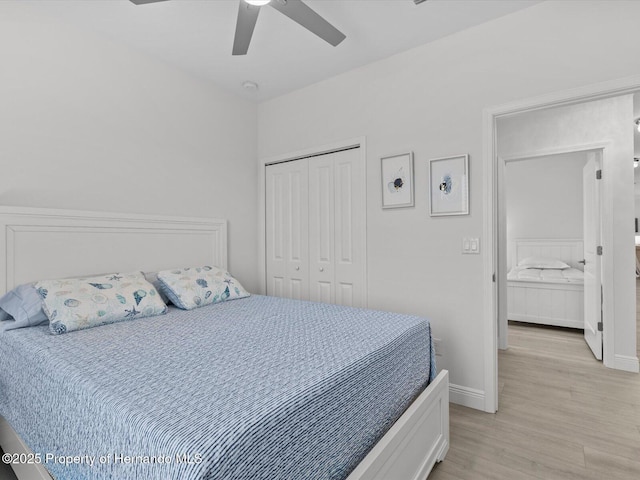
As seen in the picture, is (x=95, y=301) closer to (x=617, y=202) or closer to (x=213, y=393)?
(x=213, y=393)

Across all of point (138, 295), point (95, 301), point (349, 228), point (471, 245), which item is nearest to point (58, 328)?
point (95, 301)

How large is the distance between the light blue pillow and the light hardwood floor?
87.4 inches

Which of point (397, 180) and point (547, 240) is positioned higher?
point (397, 180)

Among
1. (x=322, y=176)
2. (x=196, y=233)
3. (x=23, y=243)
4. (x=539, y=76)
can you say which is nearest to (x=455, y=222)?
(x=539, y=76)

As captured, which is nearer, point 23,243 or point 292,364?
point 292,364

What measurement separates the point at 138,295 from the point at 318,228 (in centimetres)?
163

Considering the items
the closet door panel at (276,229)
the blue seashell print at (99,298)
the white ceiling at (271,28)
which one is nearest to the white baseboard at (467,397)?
the closet door panel at (276,229)

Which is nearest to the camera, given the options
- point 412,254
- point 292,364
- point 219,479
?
point 219,479

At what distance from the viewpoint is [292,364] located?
1.21 m

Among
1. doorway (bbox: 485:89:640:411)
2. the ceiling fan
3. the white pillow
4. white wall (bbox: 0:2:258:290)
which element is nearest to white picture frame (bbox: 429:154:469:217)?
doorway (bbox: 485:89:640:411)

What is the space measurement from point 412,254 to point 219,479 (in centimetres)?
213

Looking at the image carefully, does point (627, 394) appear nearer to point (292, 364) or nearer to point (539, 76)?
point (539, 76)

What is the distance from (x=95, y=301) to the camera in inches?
73.8

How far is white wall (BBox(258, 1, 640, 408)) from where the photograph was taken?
77.7 inches
